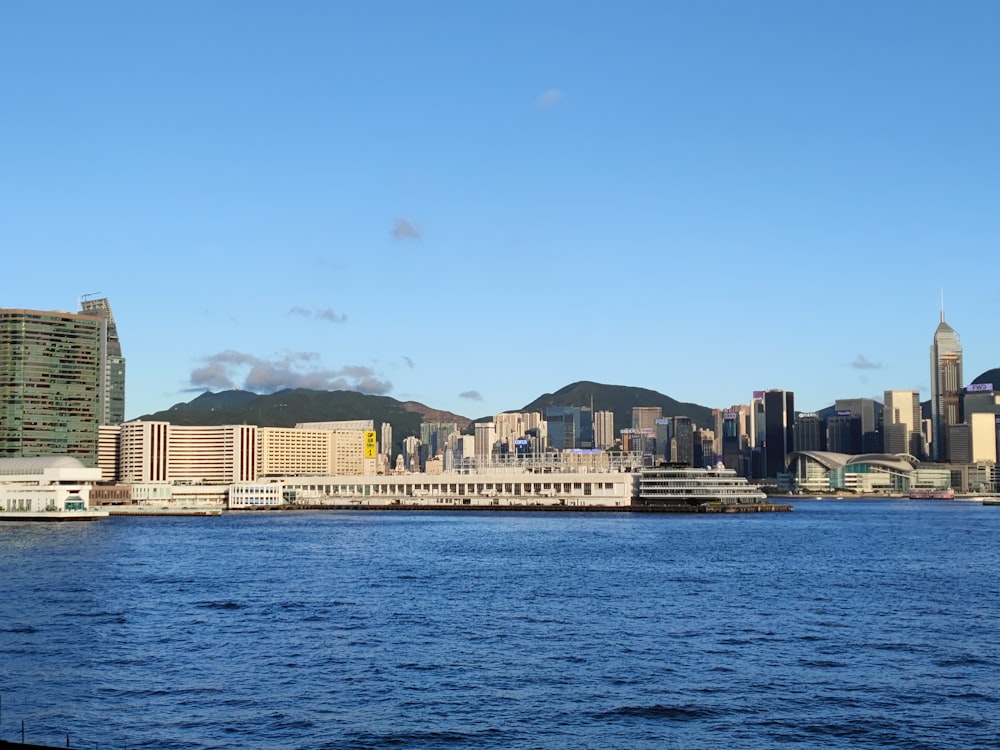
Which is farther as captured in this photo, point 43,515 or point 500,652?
point 43,515

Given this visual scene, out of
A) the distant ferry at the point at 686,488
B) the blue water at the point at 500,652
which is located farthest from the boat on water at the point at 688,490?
the blue water at the point at 500,652

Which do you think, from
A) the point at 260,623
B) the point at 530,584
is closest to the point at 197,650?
the point at 260,623

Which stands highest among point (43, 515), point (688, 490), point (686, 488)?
point (686, 488)

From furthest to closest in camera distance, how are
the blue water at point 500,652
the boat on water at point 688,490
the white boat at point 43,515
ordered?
1. the boat on water at point 688,490
2. the white boat at point 43,515
3. the blue water at point 500,652

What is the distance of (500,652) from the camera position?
37.2 meters

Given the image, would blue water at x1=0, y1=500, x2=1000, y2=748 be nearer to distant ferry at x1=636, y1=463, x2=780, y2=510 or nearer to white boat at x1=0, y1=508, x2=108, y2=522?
white boat at x1=0, y1=508, x2=108, y2=522

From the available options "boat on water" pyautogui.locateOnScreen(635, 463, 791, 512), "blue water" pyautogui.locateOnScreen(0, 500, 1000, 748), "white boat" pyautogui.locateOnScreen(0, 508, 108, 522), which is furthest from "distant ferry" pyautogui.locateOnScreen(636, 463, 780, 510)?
"blue water" pyautogui.locateOnScreen(0, 500, 1000, 748)

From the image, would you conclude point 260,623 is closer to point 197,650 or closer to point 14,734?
point 197,650

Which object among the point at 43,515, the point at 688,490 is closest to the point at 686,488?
the point at 688,490

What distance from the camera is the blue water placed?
90.7ft

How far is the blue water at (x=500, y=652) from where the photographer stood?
2764 centimetres

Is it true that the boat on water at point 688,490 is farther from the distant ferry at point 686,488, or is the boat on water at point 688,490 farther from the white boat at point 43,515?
the white boat at point 43,515

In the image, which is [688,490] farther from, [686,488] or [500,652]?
[500,652]

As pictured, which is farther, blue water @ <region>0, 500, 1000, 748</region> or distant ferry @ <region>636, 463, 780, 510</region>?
distant ferry @ <region>636, 463, 780, 510</region>
